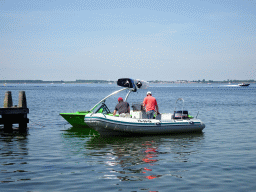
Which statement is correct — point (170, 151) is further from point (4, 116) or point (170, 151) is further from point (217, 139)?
point (4, 116)

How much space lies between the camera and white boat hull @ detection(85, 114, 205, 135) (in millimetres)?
18172

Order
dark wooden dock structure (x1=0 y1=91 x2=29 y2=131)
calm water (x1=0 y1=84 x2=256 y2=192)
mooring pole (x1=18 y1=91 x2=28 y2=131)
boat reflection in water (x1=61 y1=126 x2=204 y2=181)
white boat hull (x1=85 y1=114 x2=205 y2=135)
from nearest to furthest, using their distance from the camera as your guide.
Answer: calm water (x1=0 y1=84 x2=256 y2=192)
boat reflection in water (x1=61 y1=126 x2=204 y2=181)
white boat hull (x1=85 y1=114 x2=205 y2=135)
dark wooden dock structure (x1=0 y1=91 x2=29 y2=131)
mooring pole (x1=18 y1=91 x2=28 y2=131)

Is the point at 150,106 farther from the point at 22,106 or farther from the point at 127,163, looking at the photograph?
the point at 22,106

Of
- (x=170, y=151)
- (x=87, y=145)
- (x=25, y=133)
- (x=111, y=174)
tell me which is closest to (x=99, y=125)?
(x=87, y=145)

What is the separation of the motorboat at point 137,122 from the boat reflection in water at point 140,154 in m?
0.42

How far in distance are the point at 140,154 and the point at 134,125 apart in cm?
419

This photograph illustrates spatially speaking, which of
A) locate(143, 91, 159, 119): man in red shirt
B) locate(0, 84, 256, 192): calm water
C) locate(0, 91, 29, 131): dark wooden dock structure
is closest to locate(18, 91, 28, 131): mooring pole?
locate(0, 91, 29, 131): dark wooden dock structure

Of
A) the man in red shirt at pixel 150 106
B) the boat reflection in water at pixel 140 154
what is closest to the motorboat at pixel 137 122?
the man in red shirt at pixel 150 106

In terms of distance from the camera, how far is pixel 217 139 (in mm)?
19250

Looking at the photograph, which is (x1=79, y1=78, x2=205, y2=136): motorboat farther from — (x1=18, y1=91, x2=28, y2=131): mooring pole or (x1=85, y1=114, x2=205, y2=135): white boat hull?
(x1=18, y1=91, x2=28, y2=131): mooring pole

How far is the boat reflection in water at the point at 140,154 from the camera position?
11.5 m

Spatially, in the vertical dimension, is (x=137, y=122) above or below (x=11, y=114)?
below

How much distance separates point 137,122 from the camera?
1892 cm

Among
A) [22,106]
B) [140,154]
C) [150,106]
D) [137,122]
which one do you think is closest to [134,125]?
[137,122]
